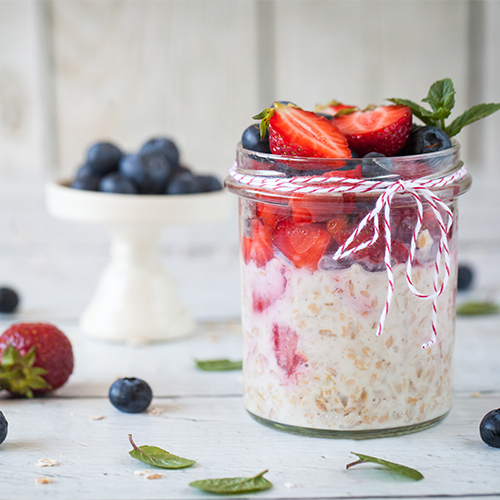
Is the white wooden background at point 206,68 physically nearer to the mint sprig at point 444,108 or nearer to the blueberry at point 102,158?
the blueberry at point 102,158

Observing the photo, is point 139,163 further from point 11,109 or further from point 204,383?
point 11,109

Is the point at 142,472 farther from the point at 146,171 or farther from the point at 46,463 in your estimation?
the point at 146,171

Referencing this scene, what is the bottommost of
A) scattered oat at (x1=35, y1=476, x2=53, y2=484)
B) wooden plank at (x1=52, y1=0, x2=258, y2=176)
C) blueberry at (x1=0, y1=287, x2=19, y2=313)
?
scattered oat at (x1=35, y1=476, x2=53, y2=484)

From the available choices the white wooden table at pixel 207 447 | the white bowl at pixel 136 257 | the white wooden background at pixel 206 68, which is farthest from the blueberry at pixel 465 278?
the white bowl at pixel 136 257

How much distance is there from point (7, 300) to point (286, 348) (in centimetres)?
77

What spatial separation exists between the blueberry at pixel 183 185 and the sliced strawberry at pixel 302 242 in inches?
18.6

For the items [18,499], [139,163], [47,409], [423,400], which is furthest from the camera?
[139,163]

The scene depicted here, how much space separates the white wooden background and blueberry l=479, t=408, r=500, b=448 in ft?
3.56

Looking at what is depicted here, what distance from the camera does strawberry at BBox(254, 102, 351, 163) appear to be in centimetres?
73

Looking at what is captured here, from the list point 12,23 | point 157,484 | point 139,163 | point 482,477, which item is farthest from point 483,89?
point 157,484

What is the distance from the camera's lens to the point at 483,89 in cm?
191

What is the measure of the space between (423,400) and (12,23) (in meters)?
1.57

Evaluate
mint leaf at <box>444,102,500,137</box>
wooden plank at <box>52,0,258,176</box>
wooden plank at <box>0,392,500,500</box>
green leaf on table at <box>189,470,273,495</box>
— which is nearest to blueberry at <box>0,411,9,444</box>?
wooden plank at <box>0,392,500,500</box>

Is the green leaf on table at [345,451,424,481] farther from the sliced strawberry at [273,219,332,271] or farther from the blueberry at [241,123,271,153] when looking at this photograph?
the blueberry at [241,123,271,153]
